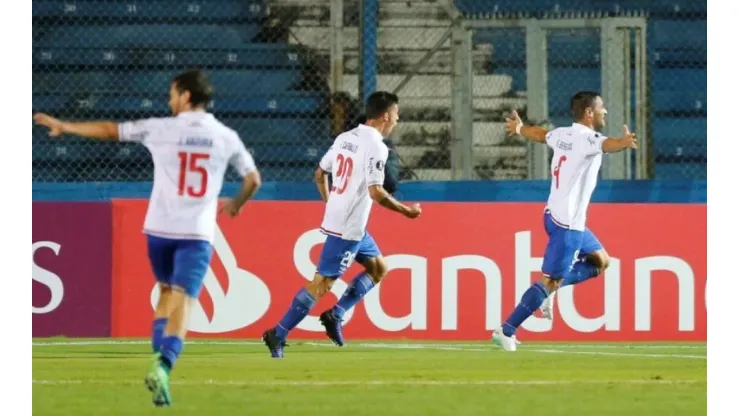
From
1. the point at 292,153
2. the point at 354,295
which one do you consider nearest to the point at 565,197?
the point at 354,295

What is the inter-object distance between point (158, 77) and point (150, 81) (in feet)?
0.28

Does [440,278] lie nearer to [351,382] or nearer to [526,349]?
[526,349]

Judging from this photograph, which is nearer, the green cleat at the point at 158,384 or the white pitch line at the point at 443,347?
the green cleat at the point at 158,384

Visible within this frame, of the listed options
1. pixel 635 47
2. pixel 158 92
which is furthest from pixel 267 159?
pixel 635 47

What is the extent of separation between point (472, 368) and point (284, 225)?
366 centimetres

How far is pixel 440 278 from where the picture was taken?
14344 millimetres

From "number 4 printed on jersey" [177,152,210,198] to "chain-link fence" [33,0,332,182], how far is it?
616 centimetres

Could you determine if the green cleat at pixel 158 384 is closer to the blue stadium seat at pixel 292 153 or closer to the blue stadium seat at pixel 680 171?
the blue stadium seat at pixel 292 153

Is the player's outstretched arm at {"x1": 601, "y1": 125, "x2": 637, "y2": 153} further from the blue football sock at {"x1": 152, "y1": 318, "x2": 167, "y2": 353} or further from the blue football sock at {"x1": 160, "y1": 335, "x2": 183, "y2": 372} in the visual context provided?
the blue football sock at {"x1": 160, "y1": 335, "x2": 183, "y2": 372}

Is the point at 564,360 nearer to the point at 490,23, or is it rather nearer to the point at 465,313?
the point at 465,313

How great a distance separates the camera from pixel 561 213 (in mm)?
12469

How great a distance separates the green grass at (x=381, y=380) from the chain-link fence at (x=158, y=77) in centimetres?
270

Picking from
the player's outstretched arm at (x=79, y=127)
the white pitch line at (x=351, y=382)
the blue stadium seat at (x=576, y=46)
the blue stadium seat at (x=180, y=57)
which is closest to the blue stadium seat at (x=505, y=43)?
the blue stadium seat at (x=576, y=46)

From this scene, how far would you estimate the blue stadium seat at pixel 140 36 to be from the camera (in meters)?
16.0
